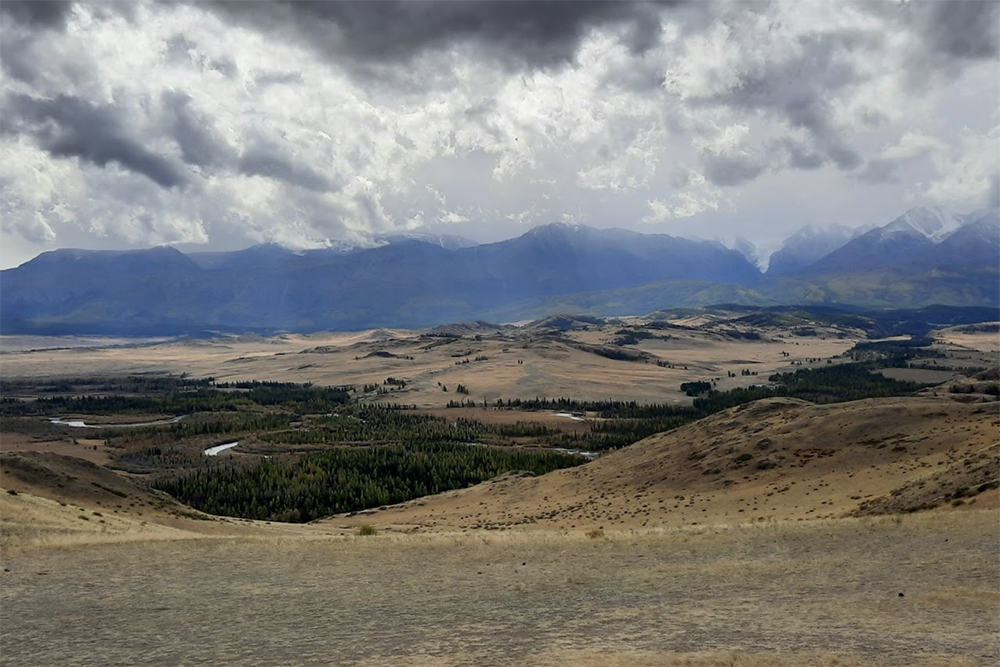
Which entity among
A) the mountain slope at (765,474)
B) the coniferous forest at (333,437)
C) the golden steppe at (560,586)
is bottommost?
the coniferous forest at (333,437)

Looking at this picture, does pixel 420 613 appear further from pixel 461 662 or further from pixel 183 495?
pixel 183 495

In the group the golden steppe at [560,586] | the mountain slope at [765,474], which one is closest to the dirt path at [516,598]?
the golden steppe at [560,586]

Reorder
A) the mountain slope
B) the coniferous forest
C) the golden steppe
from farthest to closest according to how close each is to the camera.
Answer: the coniferous forest → the mountain slope → the golden steppe

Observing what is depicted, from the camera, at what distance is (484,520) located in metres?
54.6

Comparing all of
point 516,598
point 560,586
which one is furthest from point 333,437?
point 516,598

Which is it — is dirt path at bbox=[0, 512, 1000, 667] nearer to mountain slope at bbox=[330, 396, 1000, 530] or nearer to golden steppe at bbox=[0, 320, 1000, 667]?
golden steppe at bbox=[0, 320, 1000, 667]

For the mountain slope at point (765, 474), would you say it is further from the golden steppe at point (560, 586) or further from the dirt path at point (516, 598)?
the dirt path at point (516, 598)

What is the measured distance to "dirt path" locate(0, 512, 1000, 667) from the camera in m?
16.4

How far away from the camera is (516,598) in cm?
2114

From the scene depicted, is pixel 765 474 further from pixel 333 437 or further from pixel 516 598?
pixel 333 437

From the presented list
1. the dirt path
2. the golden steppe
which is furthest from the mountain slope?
the dirt path

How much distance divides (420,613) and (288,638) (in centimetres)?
376

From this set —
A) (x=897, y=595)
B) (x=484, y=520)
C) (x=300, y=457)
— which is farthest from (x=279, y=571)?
(x=300, y=457)

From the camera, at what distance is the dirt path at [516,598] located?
53.9 ft
